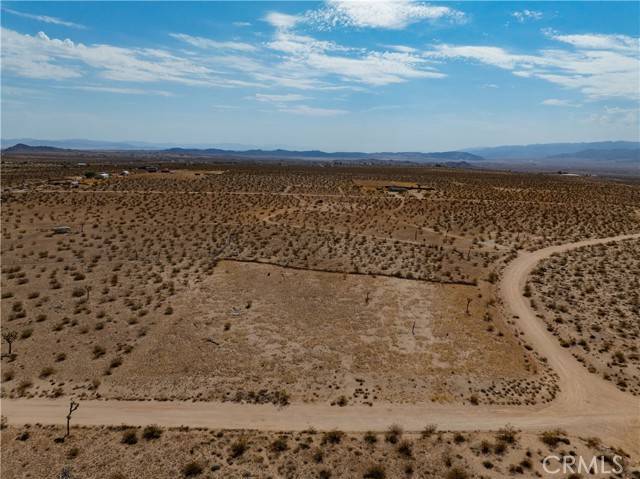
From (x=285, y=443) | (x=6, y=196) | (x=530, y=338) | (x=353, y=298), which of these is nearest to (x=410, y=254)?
(x=353, y=298)

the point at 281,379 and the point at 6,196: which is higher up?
the point at 6,196

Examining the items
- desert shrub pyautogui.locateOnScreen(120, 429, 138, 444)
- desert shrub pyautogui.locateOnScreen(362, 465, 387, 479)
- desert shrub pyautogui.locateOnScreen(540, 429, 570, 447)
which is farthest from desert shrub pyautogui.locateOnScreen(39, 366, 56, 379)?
desert shrub pyautogui.locateOnScreen(540, 429, 570, 447)

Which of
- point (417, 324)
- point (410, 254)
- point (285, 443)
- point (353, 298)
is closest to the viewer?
point (285, 443)

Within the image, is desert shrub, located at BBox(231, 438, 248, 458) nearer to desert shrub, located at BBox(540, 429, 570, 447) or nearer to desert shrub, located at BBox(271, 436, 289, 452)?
desert shrub, located at BBox(271, 436, 289, 452)

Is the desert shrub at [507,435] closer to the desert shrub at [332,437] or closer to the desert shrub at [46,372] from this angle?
the desert shrub at [332,437]

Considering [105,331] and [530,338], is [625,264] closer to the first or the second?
[530,338]

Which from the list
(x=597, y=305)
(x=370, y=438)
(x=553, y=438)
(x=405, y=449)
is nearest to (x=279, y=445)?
(x=370, y=438)
